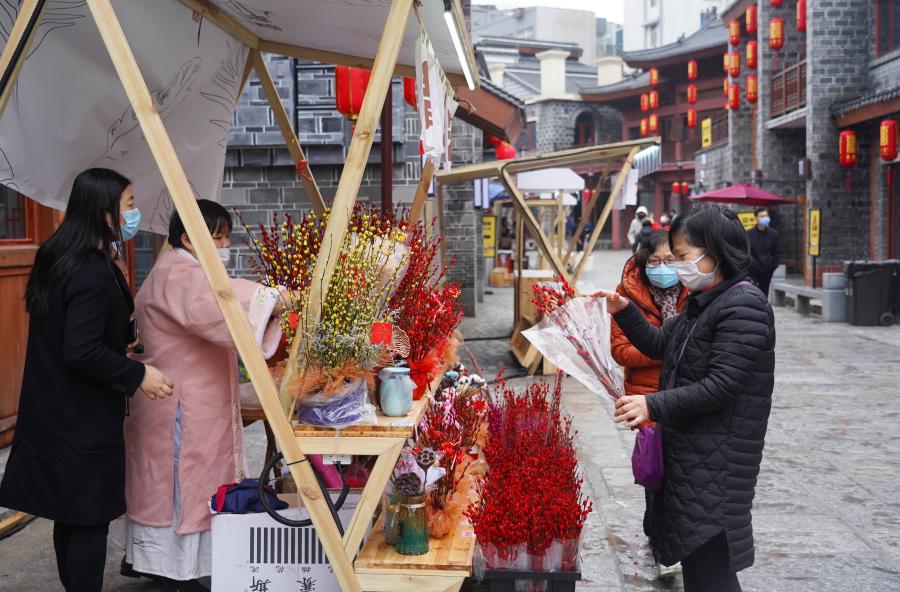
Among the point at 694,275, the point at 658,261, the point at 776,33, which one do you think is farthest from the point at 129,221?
the point at 776,33

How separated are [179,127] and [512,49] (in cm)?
5188

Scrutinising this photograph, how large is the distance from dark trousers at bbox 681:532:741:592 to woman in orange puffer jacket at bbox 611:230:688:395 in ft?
4.22

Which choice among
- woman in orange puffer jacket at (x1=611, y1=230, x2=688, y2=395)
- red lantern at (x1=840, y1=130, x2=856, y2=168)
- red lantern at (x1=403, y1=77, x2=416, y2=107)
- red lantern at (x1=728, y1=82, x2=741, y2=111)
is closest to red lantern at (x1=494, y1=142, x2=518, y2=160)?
red lantern at (x1=403, y1=77, x2=416, y2=107)

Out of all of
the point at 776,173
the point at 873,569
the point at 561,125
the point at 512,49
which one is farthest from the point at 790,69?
the point at 512,49

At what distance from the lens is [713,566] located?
3.08 meters

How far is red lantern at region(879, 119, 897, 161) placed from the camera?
15719 mm

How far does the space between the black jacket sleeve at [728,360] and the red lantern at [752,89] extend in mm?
23546

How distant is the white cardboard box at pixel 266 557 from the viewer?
3396 millimetres

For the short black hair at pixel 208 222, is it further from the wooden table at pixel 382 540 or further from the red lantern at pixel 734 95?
the red lantern at pixel 734 95

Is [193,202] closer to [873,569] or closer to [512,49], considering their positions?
[873,569]

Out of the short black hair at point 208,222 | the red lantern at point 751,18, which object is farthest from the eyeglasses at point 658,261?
the red lantern at point 751,18

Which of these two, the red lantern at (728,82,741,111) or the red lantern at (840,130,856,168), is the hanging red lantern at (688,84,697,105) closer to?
the red lantern at (728,82,741,111)

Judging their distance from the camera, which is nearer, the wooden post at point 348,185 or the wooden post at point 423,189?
the wooden post at point 348,185

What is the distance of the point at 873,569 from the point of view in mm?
4414
